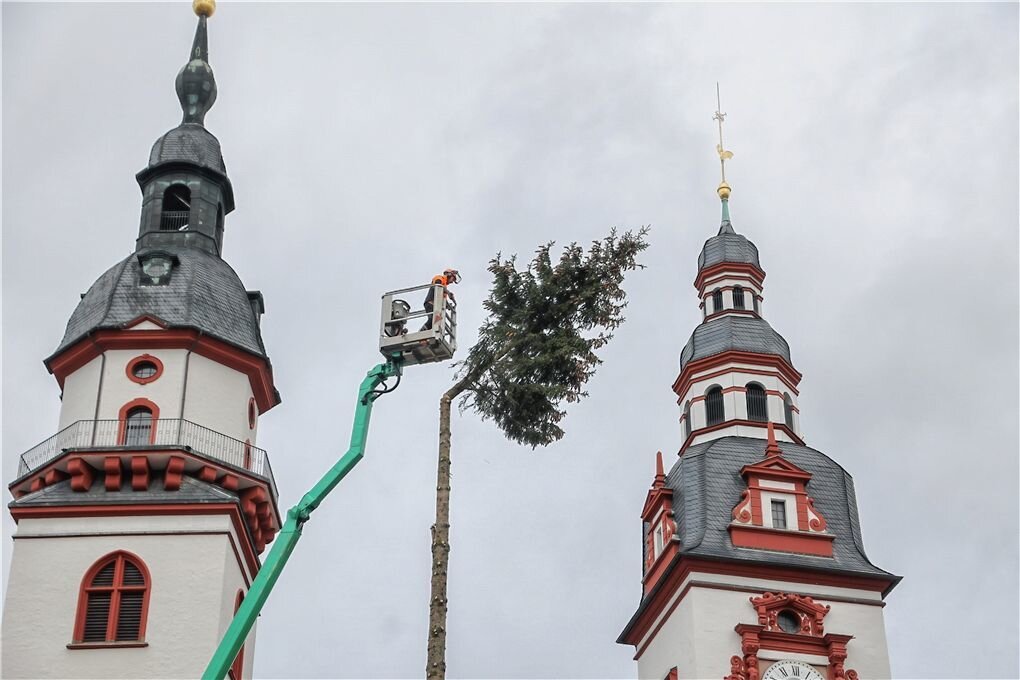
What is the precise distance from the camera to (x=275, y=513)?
5003 cm

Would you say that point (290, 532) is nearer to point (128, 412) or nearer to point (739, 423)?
point (128, 412)

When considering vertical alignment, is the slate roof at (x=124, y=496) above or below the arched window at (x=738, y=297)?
below

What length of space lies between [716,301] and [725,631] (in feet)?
46.9

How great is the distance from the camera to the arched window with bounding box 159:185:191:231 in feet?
178

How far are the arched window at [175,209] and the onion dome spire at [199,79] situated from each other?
3791 millimetres

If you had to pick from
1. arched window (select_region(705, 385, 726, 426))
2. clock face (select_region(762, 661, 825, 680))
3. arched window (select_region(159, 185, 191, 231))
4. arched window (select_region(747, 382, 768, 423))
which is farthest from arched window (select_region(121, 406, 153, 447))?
arched window (select_region(747, 382, 768, 423))

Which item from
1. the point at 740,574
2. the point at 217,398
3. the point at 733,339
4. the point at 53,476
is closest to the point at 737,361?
the point at 733,339

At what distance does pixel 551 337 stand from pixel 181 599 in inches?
475

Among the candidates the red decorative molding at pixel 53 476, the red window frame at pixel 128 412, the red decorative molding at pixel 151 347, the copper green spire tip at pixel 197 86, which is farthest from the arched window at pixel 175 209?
the red decorative molding at pixel 53 476

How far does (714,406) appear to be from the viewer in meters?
58.5

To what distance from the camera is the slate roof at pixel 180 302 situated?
50.3 m

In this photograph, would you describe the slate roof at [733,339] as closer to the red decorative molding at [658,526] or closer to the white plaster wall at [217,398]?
the red decorative molding at [658,526]

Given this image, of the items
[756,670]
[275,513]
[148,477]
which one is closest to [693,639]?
[756,670]

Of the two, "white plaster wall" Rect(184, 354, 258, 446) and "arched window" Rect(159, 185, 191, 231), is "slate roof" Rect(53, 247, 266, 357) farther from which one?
"arched window" Rect(159, 185, 191, 231)
